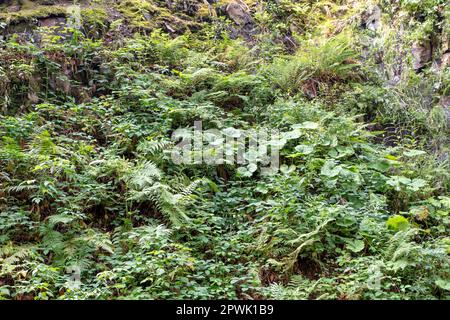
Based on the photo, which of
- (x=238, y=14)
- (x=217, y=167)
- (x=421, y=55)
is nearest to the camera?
(x=217, y=167)

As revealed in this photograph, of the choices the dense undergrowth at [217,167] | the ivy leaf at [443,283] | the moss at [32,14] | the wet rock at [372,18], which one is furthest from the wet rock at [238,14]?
the ivy leaf at [443,283]

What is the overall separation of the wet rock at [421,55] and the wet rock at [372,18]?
121 cm

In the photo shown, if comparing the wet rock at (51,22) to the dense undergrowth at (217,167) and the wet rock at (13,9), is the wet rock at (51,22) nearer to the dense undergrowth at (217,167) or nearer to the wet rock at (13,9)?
the dense undergrowth at (217,167)

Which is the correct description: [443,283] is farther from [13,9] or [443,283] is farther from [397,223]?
[13,9]

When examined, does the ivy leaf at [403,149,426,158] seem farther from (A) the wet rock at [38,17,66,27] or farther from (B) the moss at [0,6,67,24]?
(B) the moss at [0,6,67,24]

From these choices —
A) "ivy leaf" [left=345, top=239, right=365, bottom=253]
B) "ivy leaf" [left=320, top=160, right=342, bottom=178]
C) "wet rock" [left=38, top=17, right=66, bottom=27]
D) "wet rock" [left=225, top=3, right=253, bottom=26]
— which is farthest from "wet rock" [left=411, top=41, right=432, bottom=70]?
"wet rock" [left=38, top=17, right=66, bottom=27]

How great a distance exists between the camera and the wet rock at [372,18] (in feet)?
27.7

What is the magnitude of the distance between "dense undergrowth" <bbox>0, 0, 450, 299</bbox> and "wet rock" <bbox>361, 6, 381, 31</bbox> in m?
0.15

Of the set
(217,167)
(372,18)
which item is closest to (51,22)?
(217,167)

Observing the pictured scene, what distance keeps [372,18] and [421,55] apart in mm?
1670

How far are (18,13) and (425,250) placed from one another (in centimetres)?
718

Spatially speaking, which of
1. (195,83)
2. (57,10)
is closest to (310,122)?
(195,83)

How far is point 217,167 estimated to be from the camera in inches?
220
